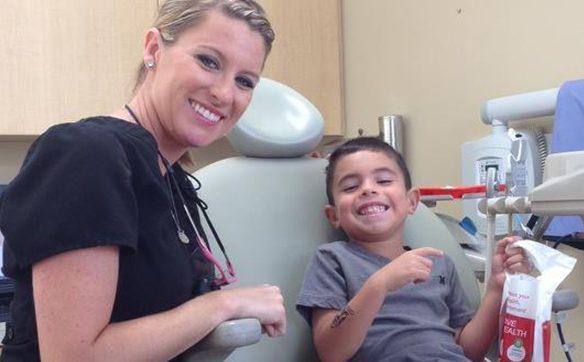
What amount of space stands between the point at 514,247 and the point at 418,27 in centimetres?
121

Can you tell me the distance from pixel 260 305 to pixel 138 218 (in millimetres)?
205

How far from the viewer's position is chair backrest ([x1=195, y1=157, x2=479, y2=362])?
1.27 meters

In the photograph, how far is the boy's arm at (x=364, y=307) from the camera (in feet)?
3.60

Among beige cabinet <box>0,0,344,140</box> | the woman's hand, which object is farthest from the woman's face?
beige cabinet <box>0,0,344,140</box>

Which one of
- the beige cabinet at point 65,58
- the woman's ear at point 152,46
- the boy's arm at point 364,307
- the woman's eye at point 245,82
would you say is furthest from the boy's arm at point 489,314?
the beige cabinet at point 65,58

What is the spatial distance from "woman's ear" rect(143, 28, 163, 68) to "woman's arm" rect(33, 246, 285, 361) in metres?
0.33

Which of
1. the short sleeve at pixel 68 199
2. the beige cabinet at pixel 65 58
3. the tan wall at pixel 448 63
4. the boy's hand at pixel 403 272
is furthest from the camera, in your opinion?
the beige cabinet at pixel 65 58

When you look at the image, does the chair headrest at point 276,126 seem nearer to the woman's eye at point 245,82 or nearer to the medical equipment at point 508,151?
the woman's eye at point 245,82

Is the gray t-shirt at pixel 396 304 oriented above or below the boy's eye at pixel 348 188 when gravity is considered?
below

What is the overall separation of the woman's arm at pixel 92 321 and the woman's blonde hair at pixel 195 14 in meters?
0.36

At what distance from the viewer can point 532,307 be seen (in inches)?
41.9

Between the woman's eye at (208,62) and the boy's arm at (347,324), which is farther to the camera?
the boy's arm at (347,324)

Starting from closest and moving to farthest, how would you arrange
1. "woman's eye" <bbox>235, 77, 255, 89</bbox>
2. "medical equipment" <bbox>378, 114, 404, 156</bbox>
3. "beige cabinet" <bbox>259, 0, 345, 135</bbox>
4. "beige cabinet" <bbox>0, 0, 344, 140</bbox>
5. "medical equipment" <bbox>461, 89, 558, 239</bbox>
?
1. "woman's eye" <bbox>235, 77, 255, 89</bbox>
2. "medical equipment" <bbox>461, 89, 558, 239</bbox>
3. "beige cabinet" <bbox>0, 0, 344, 140</bbox>
4. "medical equipment" <bbox>378, 114, 404, 156</bbox>
5. "beige cabinet" <bbox>259, 0, 345, 135</bbox>

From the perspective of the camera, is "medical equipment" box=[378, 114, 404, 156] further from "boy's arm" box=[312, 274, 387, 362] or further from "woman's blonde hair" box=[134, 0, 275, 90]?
"woman's blonde hair" box=[134, 0, 275, 90]
